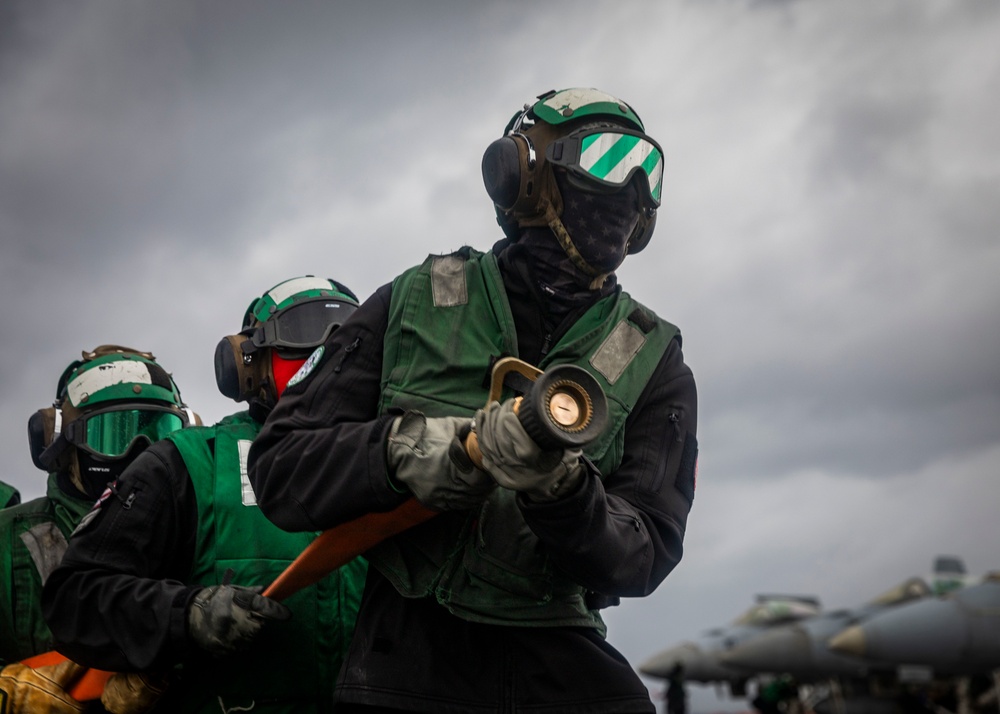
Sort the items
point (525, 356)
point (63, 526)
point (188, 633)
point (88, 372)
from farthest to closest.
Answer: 1. point (88, 372)
2. point (63, 526)
3. point (188, 633)
4. point (525, 356)

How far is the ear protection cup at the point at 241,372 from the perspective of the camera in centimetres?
454

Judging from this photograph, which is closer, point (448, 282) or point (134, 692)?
point (448, 282)

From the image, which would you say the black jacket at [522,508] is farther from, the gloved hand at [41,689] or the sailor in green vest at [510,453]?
the gloved hand at [41,689]

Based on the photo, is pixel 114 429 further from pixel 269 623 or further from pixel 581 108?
pixel 581 108

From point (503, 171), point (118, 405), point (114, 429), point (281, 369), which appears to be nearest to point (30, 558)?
point (114, 429)

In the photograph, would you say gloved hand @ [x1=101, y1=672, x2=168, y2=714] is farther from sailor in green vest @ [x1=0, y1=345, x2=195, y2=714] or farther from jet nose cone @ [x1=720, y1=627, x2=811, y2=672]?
jet nose cone @ [x1=720, y1=627, x2=811, y2=672]

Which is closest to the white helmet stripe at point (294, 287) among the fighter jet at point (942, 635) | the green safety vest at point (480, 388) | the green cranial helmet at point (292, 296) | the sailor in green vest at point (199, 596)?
the green cranial helmet at point (292, 296)

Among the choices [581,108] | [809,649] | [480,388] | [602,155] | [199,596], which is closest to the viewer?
[480,388]

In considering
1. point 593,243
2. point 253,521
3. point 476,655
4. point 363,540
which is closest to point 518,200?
point 593,243

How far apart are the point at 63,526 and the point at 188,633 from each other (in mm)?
2310

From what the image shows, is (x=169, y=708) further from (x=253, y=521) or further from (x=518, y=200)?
(x=518, y=200)

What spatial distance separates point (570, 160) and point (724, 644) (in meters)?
37.4

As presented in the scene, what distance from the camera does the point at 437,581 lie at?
252cm

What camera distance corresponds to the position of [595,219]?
2.92 metres
